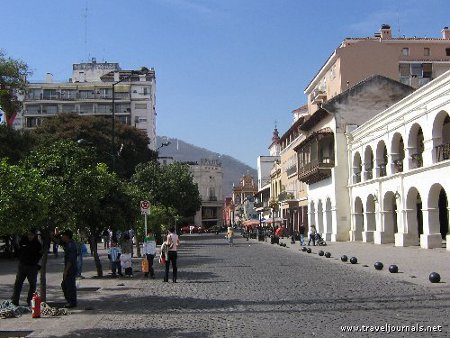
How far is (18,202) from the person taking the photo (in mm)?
10281

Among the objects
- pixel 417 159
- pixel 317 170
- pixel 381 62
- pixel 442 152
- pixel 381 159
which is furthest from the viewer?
pixel 381 62

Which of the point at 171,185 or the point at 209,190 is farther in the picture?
the point at 209,190

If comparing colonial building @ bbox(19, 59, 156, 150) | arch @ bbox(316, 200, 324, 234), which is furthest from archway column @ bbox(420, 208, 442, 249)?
colonial building @ bbox(19, 59, 156, 150)

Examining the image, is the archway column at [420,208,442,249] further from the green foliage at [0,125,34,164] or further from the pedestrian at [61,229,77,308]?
the pedestrian at [61,229,77,308]

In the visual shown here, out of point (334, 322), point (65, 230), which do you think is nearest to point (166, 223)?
point (65, 230)

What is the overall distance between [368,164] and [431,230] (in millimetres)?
12100

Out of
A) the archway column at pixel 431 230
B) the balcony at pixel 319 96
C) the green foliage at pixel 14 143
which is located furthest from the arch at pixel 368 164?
the green foliage at pixel 14 143

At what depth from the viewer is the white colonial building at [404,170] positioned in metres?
30.0

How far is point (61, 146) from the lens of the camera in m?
14.4

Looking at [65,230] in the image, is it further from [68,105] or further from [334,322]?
[68,105]

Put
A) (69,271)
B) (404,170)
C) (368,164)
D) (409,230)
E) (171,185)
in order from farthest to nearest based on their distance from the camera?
(171,185), (368,164), (404,170), (409,230), (69,271)

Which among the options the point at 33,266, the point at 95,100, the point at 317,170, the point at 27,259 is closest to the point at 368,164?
the point at 317,170

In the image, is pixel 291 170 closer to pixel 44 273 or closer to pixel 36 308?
pixel 44 273

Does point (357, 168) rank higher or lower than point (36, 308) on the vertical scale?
higher
